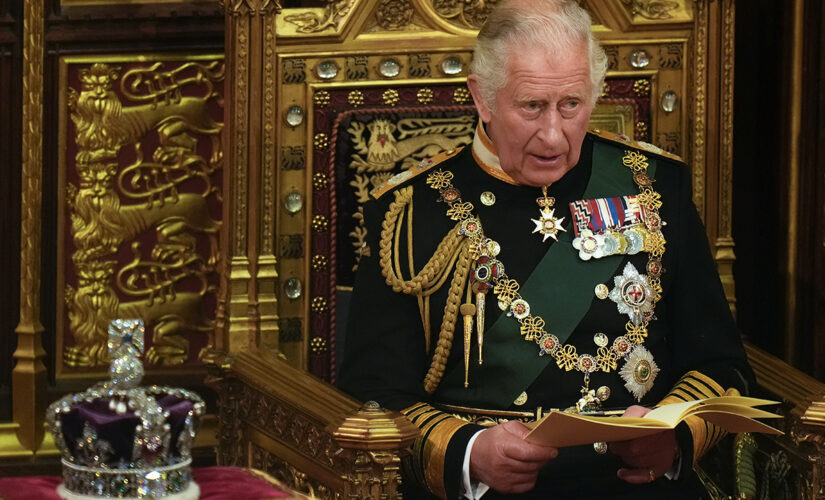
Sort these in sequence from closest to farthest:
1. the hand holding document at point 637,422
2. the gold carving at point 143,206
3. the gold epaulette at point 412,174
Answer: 1. the hand holding document at point 637,422
2. the gold epaulette at point 412,174
3. the gold carving at point 143,206

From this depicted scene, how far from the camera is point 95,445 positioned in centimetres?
168

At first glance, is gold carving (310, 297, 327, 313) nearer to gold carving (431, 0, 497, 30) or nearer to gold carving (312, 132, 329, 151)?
gold carving (312, 132, 329, 151)

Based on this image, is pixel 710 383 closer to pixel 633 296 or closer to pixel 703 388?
pixel 703 388

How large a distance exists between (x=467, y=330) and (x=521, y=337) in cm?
12

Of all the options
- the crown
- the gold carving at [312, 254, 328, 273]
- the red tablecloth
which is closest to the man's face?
the gold carving at [312, 254, 328, 273]

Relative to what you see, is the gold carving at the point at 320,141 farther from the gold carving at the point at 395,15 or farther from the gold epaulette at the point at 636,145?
the gold epaulette at the point at 636,145

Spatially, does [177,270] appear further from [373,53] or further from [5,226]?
[373,53]

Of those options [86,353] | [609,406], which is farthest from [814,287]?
[86,353]

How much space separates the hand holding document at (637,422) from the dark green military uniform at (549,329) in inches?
6.8

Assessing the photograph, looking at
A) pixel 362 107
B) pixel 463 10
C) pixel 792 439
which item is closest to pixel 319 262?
pixel 362 107

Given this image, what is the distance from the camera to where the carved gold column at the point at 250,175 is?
346 centimetres

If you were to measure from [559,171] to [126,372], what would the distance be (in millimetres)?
1440

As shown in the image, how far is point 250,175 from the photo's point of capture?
136 inches

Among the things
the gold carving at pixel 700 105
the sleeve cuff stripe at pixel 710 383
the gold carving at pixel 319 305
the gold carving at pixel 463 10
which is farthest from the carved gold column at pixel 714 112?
the gold carving at pixel 319 305
